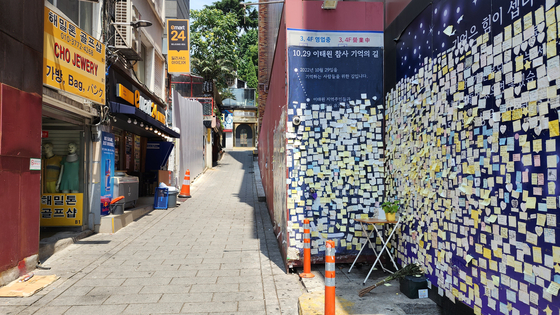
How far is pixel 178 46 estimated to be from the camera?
14531mm

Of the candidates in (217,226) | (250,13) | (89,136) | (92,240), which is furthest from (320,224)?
(250,13)

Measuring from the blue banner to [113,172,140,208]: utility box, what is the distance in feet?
1.02

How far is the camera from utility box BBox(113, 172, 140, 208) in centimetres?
991

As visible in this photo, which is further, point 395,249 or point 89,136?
point 89,136

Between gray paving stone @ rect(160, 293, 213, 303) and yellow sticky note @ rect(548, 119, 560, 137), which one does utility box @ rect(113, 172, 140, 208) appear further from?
yellow sticky note @ rect(548, 119, 560, 137)

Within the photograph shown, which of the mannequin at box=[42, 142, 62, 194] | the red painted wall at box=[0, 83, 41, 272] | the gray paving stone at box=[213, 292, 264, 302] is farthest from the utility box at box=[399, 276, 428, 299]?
the mannequin at box=[42, 142, 62, 194]

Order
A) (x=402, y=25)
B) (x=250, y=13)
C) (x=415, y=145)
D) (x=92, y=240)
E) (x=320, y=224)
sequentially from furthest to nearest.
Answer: (x=250, y=13)
(x=92, y=240)
(x=320, y=224)
(x=402, y=25)
(x=415, y=145)

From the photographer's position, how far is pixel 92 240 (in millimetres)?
8031

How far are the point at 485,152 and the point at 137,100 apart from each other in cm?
1026

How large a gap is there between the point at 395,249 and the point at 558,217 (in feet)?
9.95

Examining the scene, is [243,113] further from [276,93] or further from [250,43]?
[276,93]

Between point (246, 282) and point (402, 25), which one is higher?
point (402, 25)

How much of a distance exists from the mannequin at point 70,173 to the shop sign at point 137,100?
76.4 inches

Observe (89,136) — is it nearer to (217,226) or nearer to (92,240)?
(92,240)
